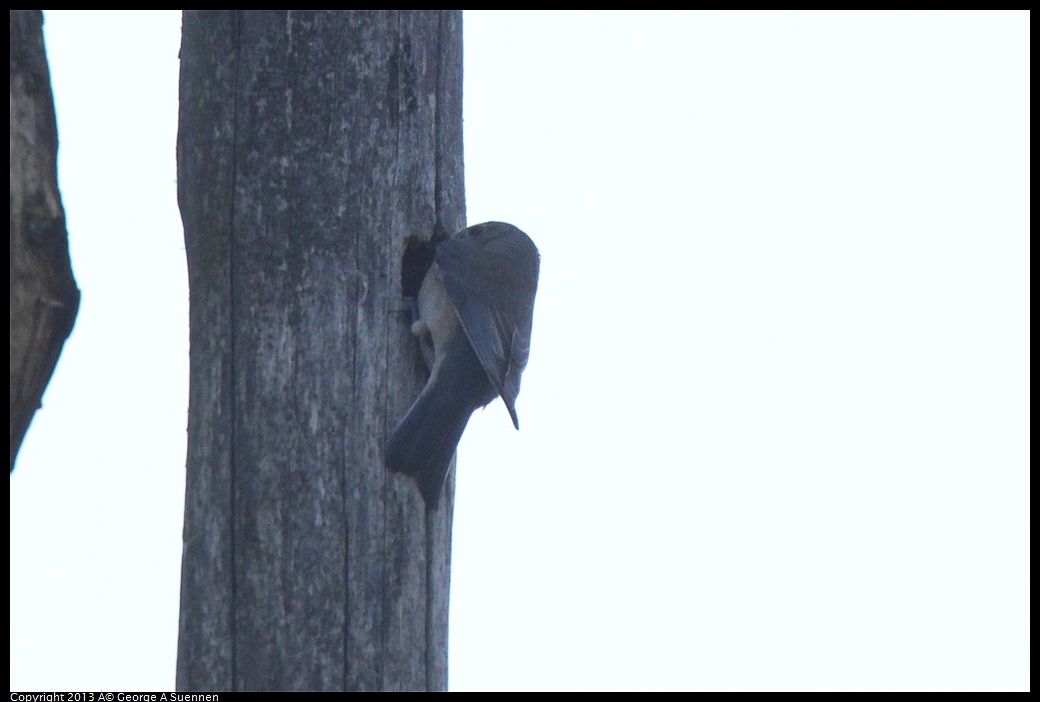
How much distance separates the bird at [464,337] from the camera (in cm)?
308

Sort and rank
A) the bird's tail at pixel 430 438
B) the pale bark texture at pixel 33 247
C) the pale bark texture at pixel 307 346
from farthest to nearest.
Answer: the bird's tail at pixel 430 438 → the pale bark texture at pixel 307 346 → the pale bark texture at pixel 33 247

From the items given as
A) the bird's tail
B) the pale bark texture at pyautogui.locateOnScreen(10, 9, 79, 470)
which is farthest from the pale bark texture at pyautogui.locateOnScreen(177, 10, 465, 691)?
the pale bark texture at pyautogui.locateOnScreen(10, 9, 79, 470)

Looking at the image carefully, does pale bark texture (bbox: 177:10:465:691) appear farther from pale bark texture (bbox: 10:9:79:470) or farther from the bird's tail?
pale bark texture (bbox: 10:9:79:470)

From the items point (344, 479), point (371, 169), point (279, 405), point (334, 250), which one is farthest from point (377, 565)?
point (371, 169)

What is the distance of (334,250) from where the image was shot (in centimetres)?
313

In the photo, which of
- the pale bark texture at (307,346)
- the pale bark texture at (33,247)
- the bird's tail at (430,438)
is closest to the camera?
the pale bark texture at (33,247)

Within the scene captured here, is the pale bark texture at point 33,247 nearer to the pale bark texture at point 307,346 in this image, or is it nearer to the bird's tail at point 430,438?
the pale bark texture at point 307,346

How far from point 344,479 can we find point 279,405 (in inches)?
9.3

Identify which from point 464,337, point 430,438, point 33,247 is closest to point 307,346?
point 430,438

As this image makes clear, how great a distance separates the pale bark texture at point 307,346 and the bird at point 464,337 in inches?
2.4

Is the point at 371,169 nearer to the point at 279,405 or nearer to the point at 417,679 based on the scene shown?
the point at 279,405

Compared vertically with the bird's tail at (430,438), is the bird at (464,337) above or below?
above

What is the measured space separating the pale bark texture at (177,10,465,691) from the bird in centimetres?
6

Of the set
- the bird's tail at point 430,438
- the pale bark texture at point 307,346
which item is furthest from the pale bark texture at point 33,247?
the bird's tail at point 430,438
